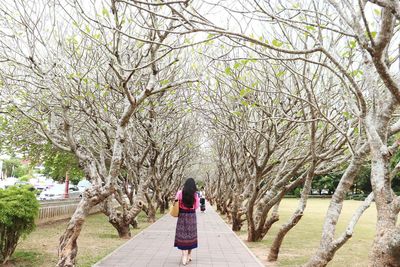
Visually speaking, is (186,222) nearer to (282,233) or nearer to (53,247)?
(282,233)

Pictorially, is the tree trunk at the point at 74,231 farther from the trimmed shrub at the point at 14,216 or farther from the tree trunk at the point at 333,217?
the tree trunk at the point at 333,217

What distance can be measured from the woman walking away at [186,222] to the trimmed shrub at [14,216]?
3023 mm

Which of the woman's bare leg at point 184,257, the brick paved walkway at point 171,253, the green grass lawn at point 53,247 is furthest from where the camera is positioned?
the brick paved walkway at point 171,253

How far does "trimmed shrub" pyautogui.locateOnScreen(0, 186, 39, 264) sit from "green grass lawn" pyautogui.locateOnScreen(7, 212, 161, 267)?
402mm

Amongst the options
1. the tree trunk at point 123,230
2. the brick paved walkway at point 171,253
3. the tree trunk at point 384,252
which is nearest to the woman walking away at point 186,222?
the brick paved walkway at point 171,253

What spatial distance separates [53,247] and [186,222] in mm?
4009

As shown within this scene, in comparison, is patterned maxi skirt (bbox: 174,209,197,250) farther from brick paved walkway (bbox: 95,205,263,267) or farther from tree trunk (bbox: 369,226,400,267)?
tree trunk (bbox: 369,226,400,267)

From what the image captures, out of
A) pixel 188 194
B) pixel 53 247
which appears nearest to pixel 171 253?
pixel 188 194

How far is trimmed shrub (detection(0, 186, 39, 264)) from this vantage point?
759 cm

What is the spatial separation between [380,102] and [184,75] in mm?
8944

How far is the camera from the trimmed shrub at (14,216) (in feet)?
24.9

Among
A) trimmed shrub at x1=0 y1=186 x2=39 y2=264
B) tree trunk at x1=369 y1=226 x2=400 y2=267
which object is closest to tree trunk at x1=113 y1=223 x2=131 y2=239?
trimmed shrub at x1=0 y1=186 x2=39 y2=264

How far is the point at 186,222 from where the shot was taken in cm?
877

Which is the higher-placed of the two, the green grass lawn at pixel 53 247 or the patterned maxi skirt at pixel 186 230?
the patterned maxi skirt at pixel 186 230
